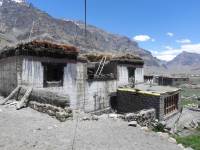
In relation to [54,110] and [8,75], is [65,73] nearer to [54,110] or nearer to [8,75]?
[8,75]

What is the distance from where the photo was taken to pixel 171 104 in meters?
21.9

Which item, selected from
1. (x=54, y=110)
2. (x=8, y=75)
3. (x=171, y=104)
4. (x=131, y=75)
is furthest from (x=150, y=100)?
(x=8, y=75)

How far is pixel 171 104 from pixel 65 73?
8439 millimetres

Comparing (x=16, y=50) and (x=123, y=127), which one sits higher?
(x=16, y=50)

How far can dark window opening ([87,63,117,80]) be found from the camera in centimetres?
2180

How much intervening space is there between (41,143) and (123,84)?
15.2m

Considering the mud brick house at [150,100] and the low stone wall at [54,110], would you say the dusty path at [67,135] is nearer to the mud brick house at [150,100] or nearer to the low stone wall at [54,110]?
the low stone wall at [54,110]

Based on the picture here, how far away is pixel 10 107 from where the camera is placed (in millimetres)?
14250

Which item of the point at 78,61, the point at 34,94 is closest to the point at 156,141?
the point at 34,94

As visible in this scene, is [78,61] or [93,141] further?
[78,61]

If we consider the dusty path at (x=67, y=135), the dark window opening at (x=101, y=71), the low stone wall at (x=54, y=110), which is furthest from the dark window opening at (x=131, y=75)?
the low stone wall at (x=54, y=110)

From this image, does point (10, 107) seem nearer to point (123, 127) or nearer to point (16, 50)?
point (16, 50)

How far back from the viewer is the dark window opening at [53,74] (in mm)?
17578

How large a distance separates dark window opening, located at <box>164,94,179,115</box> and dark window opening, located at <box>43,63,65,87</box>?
7.47 m
